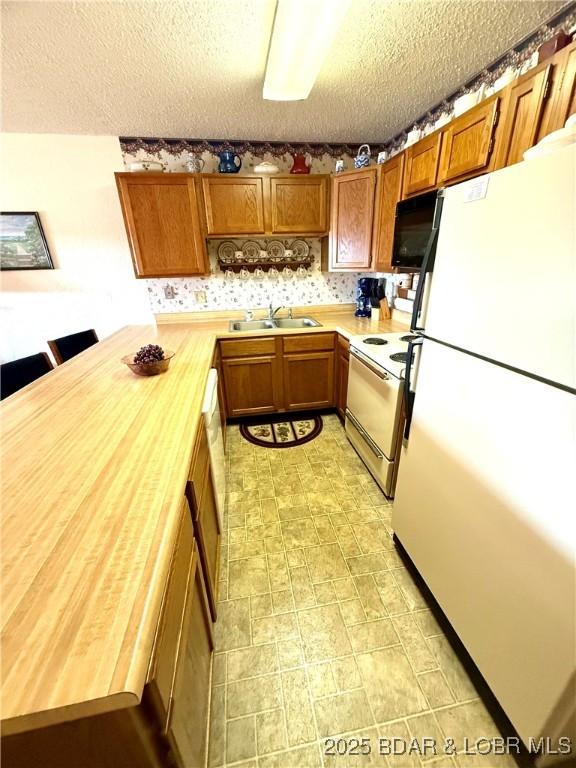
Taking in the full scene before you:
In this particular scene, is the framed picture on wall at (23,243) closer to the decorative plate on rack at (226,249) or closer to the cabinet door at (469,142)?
the decorative plate on rack at (226,249)

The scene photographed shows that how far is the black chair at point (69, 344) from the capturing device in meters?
2.27

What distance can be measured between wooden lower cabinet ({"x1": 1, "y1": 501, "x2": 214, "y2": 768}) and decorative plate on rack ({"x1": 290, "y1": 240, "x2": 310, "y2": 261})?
2.67m

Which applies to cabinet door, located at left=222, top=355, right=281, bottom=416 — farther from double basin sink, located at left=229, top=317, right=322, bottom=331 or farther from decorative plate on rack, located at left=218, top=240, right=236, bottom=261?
decorative plate on rack, located at left=218, top=240, right=236, bottom=261

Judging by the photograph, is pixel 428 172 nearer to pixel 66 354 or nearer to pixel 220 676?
pixel 220 676

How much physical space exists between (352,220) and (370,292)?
704mm

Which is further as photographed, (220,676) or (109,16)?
(109,16)

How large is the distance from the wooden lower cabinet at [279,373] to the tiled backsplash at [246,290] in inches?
27.3

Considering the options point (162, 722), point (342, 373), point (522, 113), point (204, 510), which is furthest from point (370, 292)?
point (162, 722)

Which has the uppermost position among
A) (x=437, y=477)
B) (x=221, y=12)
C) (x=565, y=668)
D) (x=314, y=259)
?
(x=221, y=12)

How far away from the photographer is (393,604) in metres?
1.38

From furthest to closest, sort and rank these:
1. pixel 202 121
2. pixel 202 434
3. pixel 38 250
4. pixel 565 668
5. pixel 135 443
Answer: pixel 38 250, pixel 202 121, pixel 202 434, pixel 135 443, pixel 565 668

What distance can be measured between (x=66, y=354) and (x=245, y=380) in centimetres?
142

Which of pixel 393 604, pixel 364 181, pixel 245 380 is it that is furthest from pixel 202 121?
pixel 393 604

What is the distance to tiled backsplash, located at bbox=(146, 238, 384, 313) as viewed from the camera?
→ 9.57 feet
